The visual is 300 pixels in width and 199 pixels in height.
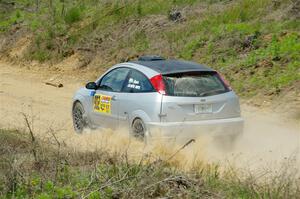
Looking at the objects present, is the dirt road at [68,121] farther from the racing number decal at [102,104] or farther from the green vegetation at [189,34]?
the green vegetation at [189,34]

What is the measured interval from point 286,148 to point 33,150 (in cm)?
494

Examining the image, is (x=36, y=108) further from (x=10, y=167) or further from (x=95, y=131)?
(x=10, y=167)

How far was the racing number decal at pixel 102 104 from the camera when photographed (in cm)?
1184

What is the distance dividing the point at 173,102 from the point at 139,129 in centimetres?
82

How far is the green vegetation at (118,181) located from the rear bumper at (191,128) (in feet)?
7.28

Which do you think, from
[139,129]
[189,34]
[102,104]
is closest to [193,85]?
[139,129]

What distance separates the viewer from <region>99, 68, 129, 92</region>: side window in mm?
11693

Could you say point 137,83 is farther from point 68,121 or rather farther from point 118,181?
point 118,181

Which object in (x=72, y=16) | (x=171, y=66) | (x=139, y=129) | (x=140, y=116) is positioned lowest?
(x=139, y=129)

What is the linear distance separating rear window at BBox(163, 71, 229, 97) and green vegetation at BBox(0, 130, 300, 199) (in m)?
2.61

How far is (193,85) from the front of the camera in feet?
35.0

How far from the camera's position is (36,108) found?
17250 millimetres

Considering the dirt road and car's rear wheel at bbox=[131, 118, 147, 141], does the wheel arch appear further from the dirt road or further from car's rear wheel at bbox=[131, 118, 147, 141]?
the dirt road

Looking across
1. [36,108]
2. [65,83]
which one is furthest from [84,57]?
[36,108]
